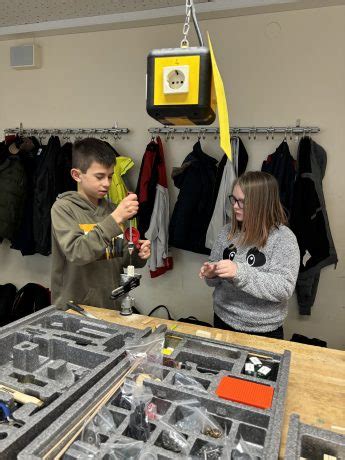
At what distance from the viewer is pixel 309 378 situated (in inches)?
39.5

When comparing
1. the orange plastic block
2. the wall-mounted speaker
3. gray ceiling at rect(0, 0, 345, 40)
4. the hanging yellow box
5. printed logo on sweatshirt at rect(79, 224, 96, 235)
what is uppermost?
gray ceiling at rect(0, 0, 345, 40)

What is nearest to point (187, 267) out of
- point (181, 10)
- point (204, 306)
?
point (204, 306)

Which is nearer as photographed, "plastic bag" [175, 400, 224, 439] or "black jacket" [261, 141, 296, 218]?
"plastic bag" [175, 400, 224, 439]

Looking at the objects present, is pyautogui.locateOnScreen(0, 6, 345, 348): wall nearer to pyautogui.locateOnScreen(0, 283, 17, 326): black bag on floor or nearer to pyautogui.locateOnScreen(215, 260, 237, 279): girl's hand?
pyautogui.locateOnScreen(0, 283, 17, 326): black bag on floor

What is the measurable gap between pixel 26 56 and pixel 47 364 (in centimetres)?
321

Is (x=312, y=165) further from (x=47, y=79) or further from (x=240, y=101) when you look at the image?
(x=47, y=79)

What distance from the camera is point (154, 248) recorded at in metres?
2.85

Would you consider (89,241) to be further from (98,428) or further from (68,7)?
(68,7)

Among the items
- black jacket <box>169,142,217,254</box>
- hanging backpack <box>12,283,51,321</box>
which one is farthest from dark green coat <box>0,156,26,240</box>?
black jacket <box>169,142,217,254</box>

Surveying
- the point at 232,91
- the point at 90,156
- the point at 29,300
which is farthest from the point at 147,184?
the point at 29,300

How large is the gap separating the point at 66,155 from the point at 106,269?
1736 millimetres

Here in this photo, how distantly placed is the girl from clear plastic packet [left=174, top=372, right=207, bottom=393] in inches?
20.9

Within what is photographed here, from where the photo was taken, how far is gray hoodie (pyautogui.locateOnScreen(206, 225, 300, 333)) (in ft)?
4.49

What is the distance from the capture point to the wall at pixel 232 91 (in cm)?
255
